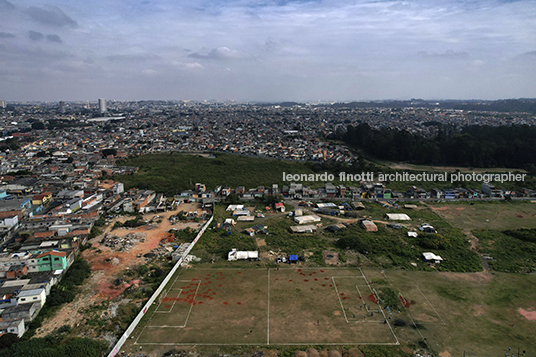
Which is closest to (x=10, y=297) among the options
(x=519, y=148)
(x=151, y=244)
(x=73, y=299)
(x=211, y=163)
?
(x=73, y=299)

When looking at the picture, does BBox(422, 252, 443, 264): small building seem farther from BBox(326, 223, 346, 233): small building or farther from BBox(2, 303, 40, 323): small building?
BBox(2, 303, 40, 323): small building

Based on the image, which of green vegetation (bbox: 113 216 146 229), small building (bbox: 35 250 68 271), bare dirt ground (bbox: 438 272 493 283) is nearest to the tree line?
bare dirt ground (bbox: 438 272 493 283)

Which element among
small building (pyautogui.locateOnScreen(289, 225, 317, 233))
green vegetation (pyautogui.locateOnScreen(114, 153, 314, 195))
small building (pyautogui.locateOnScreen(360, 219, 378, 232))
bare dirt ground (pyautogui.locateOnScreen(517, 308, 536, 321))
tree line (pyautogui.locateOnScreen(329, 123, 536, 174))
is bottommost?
bare dirt ground (pyautogui.locateOnScreen(517, 308, 536, 321))

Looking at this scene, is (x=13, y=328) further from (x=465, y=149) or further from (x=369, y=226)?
(x=465, y=149)

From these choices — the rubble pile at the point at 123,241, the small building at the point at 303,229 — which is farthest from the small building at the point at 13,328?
the small building at the point at 303,229

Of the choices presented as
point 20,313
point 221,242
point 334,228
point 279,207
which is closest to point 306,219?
point 334,228

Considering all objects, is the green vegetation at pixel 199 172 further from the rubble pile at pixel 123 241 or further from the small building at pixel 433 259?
the small building at pixel 433 259
